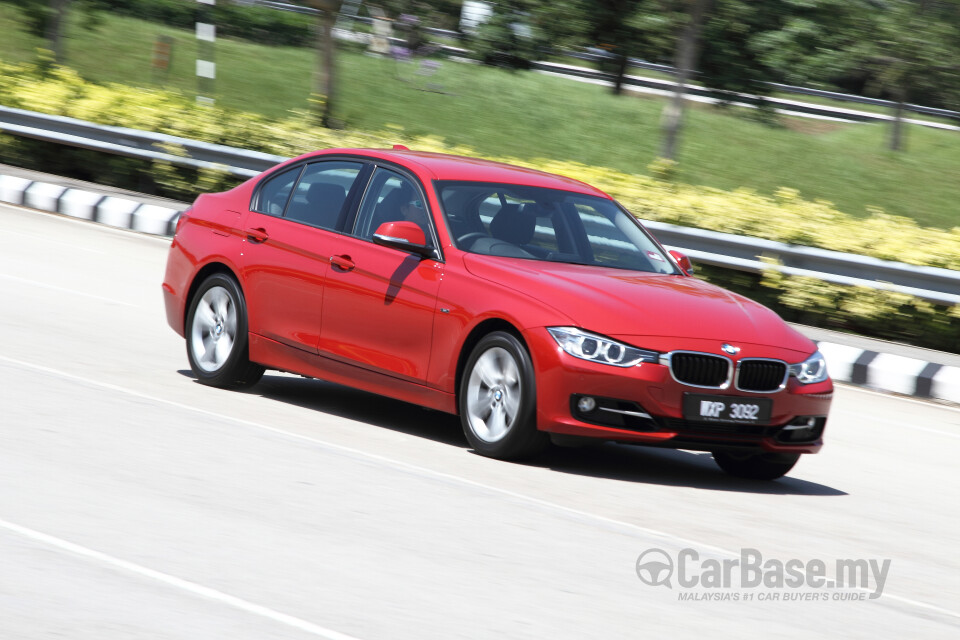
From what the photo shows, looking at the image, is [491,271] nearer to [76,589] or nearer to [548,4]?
[76,589]

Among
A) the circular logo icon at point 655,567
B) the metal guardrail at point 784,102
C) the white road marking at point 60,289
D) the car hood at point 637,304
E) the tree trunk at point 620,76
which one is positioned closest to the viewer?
the circular logo icon at point 655,567

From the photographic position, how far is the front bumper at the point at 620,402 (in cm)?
701

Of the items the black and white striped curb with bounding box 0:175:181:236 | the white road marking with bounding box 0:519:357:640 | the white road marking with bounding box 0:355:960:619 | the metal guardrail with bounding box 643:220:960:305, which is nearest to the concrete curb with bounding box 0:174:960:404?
the black and white striped curb with bounding box 0:175:181:236

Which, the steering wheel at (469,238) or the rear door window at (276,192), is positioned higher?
the steering wheel at (469,238)

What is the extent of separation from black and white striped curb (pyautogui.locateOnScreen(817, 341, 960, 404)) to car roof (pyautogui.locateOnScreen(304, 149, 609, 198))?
14.7ft

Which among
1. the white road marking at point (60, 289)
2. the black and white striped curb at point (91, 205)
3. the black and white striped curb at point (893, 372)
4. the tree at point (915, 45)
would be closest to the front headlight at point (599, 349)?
the black and white striped curb at point (893, 372)

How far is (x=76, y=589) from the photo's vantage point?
4.67 metres

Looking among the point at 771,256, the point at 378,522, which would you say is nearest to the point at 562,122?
the point at 771,256

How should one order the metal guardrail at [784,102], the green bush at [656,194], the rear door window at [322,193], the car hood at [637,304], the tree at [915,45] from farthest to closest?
1. the metal guardrail at [784,102]
2. the tree at [915,45]
3. the green bush at [656,194]
4. the rear door window at [322,193]
5. the car hood at [637,304]

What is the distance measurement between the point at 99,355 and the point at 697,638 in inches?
232

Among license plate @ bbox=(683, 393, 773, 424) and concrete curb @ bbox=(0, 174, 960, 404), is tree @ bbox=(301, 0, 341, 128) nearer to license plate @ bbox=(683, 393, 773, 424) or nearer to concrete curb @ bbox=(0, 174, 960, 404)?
concrete curb @ bbox=(0, 174, 960, 404)

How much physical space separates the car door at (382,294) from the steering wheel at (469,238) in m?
0.14

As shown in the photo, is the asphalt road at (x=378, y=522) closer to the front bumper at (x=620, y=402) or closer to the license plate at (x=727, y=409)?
the front bumper at (x=620, y=402)

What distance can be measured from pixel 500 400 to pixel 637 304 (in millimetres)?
854
